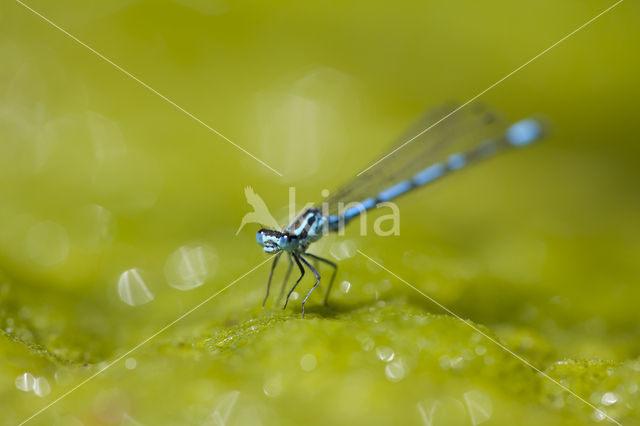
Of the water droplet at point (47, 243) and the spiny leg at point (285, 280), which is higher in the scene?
the water droplet at point (47, 243)

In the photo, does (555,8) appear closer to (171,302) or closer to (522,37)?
(522,37)

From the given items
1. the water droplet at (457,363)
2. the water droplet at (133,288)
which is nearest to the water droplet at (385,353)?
the water droplet at (457,363)

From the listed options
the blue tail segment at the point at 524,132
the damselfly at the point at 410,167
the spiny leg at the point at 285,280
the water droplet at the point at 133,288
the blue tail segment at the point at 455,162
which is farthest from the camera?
the damselfly at the point at 410,167

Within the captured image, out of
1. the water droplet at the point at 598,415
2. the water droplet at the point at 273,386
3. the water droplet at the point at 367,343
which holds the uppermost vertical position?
the water droplet at the point at 273,386

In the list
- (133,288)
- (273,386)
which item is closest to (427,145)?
(133,288)

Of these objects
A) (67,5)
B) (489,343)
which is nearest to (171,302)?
(489,343)

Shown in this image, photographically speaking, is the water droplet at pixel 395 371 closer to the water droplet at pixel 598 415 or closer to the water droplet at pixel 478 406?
the water droplet at pixel 478 406

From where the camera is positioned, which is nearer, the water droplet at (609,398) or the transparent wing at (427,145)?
the water droplet at (609,398)

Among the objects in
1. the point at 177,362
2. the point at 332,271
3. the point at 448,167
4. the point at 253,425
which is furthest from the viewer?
the point at 448,167
